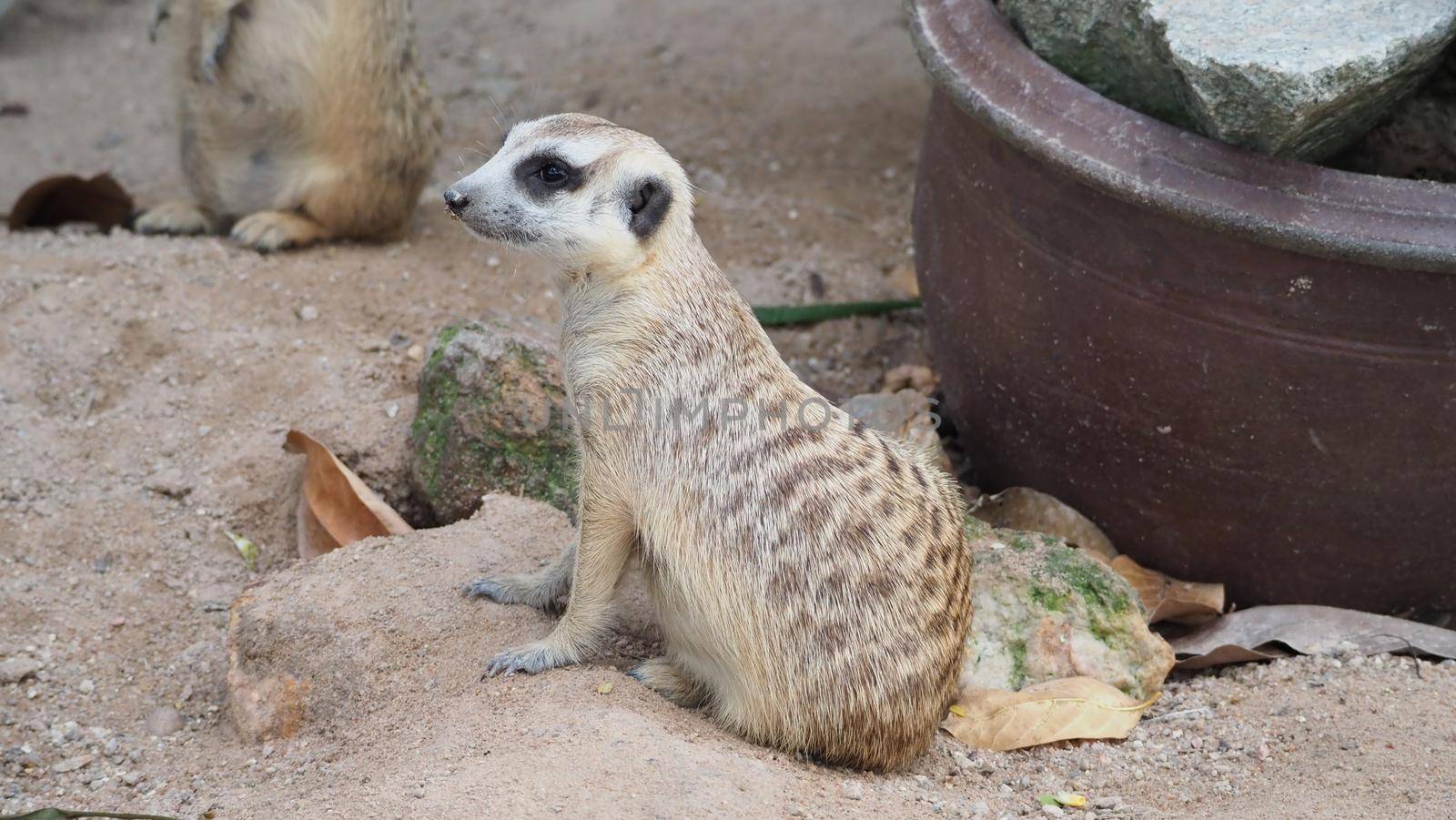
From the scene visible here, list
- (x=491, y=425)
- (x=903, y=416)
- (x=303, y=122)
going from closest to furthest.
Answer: (x=491, y=425)
(x=903, y=416)
(x=303, y=122)

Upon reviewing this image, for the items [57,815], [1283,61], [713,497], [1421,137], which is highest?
[1283,61]

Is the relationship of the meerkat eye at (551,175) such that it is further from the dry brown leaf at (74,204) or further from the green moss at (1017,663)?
the dry brown leaf at (74,204)

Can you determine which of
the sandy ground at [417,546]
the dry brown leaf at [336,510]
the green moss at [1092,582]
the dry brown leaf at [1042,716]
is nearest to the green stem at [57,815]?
the sandy ground at [417,546]

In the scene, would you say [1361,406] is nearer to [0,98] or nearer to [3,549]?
[3,549]

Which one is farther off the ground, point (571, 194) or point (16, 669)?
point (571, 194)

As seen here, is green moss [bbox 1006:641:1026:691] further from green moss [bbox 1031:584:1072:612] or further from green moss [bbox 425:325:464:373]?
green moss [bbox 425:325:464:373]

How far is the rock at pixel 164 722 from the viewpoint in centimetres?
246

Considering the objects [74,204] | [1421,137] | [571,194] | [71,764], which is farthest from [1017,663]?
[74,204]

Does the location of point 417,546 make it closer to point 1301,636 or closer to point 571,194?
point 571,194

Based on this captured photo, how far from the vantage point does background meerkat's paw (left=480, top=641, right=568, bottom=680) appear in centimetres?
238

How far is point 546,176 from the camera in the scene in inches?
90.7

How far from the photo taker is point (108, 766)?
229cm

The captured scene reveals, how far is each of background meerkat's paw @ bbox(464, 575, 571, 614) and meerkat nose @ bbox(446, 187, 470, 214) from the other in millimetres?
763

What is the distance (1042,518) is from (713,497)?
42.8 inches
